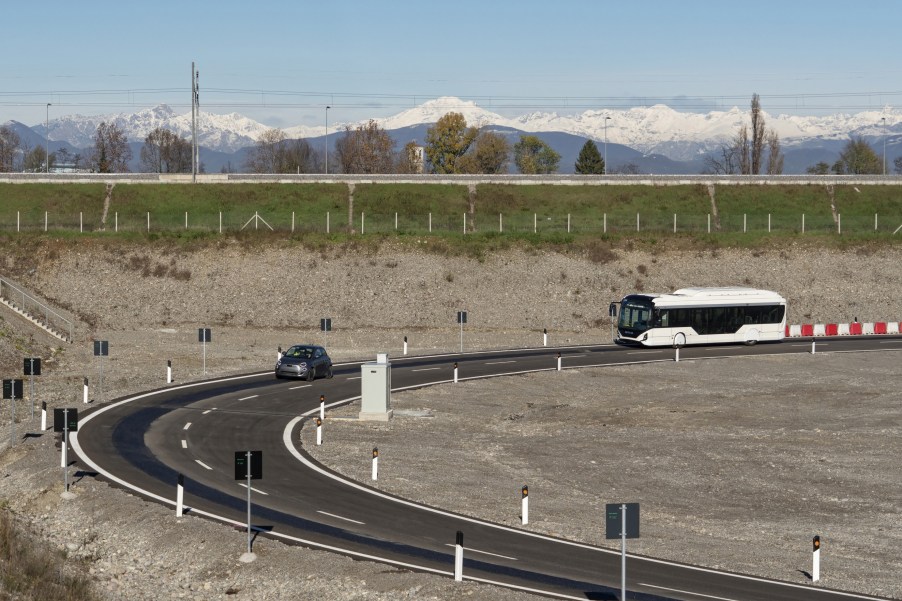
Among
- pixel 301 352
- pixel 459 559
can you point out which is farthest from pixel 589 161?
pixel 459 559

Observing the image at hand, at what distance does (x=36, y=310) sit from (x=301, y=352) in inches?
1056

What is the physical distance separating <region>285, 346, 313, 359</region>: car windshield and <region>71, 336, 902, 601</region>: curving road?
136 centimetres

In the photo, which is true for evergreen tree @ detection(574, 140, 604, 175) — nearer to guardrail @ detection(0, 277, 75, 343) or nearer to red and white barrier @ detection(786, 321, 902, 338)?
red and white barrier @ detection(786, 321, 902, 338)

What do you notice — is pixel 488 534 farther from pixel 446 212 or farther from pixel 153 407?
pixel 446 212

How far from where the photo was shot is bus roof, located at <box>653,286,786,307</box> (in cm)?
6762

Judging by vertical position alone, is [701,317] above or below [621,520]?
above

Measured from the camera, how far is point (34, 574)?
83.3 feet

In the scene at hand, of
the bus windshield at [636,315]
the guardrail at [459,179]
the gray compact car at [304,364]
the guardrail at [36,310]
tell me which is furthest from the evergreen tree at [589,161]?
the gray compact car at [304,364]

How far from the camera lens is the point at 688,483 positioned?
117 feet

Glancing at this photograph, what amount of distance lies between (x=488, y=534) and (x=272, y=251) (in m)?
60.1

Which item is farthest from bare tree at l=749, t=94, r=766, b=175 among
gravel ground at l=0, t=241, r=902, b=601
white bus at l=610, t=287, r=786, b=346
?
white bus at l=610, t=287, r=786, b=346

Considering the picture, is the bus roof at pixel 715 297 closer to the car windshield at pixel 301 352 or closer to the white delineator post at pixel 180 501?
the car windshield at pixel 301 352

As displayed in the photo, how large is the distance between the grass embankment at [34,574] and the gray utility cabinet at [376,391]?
1800 cm

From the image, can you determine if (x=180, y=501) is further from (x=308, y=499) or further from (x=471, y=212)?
(x=471, y=212)
